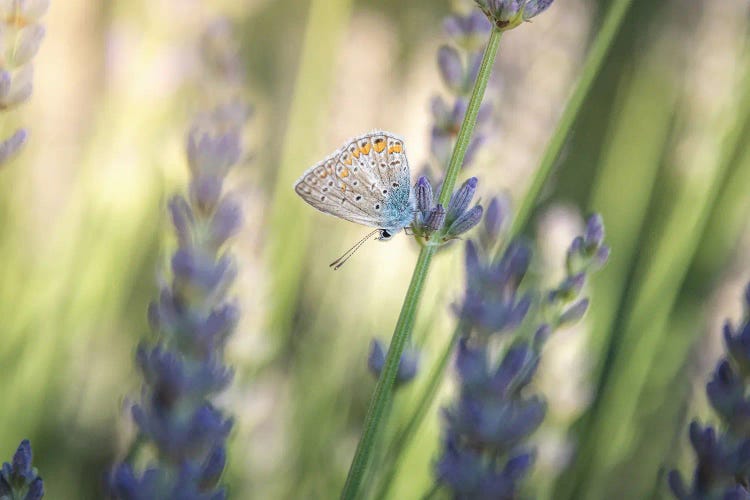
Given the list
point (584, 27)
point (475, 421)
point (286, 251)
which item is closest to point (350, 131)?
point (286, 251)

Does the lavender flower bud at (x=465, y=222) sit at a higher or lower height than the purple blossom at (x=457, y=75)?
lower

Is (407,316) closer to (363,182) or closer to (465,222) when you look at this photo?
(465,222)

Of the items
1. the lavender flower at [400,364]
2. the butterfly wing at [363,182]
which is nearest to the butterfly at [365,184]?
the butterfly wing at [363,182]

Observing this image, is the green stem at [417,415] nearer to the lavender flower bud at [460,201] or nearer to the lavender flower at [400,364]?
the lavender flower at [400,364]

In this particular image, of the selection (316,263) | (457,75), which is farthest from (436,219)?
(316,263)

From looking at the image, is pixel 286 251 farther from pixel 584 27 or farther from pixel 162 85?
pixel 584 27
